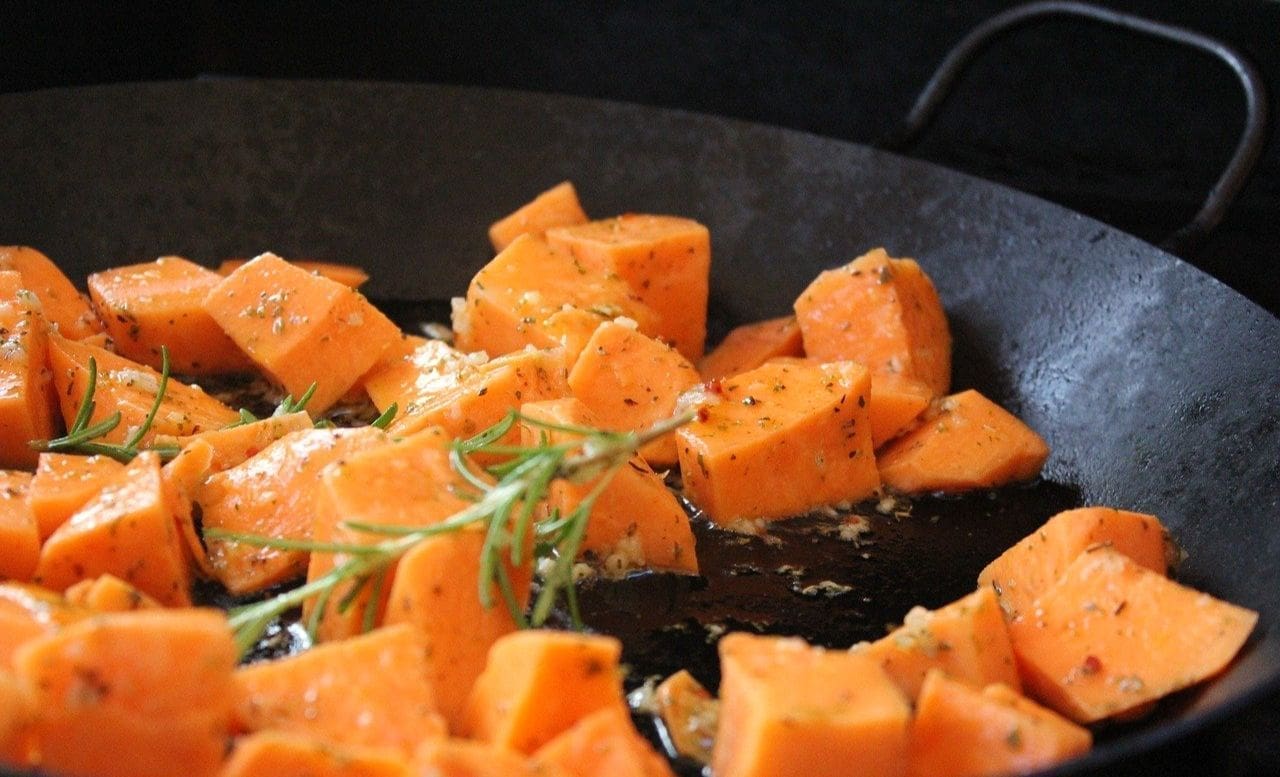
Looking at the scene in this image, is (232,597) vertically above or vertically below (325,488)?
below

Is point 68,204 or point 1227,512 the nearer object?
point 1227,512

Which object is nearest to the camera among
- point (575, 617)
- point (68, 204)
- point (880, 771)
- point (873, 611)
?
point (880, 771)

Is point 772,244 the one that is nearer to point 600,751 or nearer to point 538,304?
point 538,304

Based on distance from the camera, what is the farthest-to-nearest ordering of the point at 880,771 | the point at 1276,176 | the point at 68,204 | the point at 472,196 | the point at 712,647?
1. the point at 1276,176
2. the point at 472,196
3. the point at 68,204
4. the point at 712,647
5. the point at 880,771

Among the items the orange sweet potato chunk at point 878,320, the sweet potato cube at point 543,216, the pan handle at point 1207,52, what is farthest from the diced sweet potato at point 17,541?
the pan handle at point 1207,52

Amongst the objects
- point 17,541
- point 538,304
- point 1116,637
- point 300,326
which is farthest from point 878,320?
point 17,541

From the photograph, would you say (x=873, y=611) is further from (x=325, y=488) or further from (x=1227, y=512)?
(x=325, y=488)

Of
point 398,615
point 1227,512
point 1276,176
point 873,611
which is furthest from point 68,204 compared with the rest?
point 1276,176

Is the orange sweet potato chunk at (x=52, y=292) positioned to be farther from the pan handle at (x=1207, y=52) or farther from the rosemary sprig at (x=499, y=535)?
the pan handle at (x=1207, y=52)
